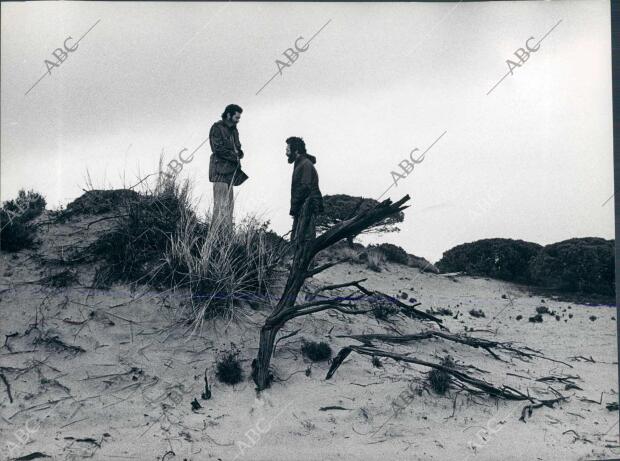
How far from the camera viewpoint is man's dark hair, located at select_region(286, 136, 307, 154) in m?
7.79

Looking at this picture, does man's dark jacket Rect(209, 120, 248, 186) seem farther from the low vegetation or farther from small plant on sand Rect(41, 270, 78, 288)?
the low vegetation

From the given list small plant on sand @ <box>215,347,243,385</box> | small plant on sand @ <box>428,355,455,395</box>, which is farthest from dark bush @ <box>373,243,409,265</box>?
small plant on sand @ <box>215,347,243,385</box>

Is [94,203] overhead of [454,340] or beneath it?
overhead

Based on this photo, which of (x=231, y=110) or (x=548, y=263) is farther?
(x=548, y=263)

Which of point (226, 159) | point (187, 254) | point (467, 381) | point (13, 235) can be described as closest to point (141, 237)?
point (187, 254)

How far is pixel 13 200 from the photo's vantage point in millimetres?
7992

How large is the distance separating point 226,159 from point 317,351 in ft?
9.17

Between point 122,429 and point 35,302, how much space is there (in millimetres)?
2068

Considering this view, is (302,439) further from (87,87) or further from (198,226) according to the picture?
(87,87)

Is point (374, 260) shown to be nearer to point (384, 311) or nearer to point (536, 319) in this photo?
point (536, 319)

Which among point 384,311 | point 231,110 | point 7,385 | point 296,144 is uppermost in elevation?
point 231,110

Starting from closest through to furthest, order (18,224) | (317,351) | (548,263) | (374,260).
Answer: (317,351) → (18,224) → (548,263) → (374,260)

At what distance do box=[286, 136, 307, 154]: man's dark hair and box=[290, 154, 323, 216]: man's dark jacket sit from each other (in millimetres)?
94

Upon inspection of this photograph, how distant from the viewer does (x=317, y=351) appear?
6.11m
